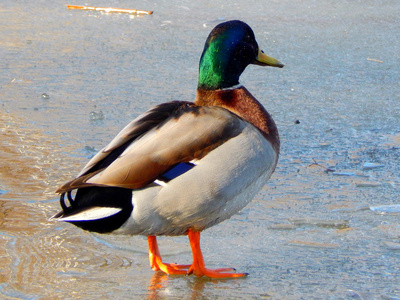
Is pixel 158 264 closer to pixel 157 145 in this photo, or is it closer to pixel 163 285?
pixel 163 285

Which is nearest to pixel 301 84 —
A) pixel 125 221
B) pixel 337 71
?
pixel 337 71

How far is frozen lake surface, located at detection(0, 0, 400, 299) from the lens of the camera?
2568mm

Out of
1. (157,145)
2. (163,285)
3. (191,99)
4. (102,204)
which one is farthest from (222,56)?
(191,99)

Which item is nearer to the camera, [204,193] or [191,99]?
[204,193]

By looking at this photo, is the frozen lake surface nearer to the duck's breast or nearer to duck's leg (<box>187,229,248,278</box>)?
duck's leg (<box>187,229,248,278</box>)

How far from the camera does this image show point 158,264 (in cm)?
266

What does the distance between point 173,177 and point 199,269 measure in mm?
368

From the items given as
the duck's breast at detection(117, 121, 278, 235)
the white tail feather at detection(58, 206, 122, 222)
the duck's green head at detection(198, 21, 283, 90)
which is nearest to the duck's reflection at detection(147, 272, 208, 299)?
the duck's breast at detection(117, 121, 278, 235)

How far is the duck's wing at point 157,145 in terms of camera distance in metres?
2.50

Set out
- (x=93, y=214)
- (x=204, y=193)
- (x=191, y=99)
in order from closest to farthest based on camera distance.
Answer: (x=93, y=214), (x=204, y=193), (x=191, y=99)

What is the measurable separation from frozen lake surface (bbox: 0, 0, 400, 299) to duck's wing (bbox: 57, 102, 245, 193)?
1.18 ft

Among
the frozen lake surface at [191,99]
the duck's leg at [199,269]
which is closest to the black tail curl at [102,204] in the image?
the frozen lake surface at [191,99]

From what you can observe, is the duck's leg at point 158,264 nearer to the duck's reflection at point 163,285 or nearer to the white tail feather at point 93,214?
the duck's reflection at point 163,285

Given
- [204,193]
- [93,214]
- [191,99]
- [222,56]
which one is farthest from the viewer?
[191,99]
